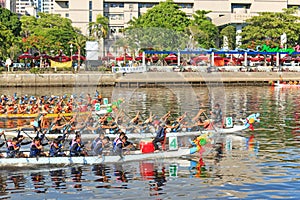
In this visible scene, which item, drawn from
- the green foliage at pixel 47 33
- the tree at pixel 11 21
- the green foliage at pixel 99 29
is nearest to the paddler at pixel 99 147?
the green foliage at pixel 47 33

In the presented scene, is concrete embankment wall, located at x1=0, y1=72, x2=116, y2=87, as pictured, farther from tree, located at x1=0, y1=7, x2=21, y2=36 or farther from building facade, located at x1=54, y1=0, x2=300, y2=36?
building facade, located at x1=54, y1=0, x2=300, y2=36

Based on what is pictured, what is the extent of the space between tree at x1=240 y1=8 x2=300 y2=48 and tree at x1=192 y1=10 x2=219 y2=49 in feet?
25.8

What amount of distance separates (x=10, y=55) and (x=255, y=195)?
81.9m

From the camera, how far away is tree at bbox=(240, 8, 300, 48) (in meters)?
115

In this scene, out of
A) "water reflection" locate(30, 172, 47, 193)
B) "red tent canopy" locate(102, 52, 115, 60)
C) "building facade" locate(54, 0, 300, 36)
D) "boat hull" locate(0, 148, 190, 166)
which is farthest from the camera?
"building facade" locate(54, 0, 300, 36)

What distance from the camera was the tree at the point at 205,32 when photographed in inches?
4640

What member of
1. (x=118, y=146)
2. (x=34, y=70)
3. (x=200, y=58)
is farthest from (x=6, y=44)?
(x=118, y=146)

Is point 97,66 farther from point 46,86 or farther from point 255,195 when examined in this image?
point 255,195

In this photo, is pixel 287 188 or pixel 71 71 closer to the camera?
pixel 287 188

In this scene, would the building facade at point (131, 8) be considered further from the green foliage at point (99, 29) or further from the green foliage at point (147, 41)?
the green foliage at point (147, 41)

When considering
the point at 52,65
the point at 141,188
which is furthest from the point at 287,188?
the point at 52,65

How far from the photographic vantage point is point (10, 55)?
9819cm

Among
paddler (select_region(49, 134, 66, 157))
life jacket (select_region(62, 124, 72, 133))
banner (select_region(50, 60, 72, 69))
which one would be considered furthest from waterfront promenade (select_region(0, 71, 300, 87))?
paddler (select_region(49, 134, 66, 157))

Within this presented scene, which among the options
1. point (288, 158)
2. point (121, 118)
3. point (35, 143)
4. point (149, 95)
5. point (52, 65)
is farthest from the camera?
point (52, 65)
